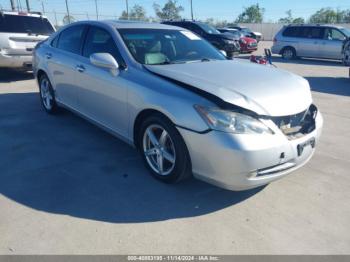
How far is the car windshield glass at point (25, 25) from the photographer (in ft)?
28.3

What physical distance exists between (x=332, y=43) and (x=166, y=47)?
43.5ft

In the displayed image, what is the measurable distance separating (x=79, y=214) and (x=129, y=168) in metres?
0.98

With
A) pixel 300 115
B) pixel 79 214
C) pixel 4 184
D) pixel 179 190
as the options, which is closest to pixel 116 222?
pixel 79 214

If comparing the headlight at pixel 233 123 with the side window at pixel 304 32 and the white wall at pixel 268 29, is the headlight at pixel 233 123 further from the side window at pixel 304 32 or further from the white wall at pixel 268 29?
the white wall at pixel 268 29

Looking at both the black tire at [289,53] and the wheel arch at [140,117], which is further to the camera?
the black tire at [289,53]

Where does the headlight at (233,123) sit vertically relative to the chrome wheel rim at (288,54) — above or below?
above

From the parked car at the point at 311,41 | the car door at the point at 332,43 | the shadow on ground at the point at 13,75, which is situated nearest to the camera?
the shadow on ground at the point at 13,75

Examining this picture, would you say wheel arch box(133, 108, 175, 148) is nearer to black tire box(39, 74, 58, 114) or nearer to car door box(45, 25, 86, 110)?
car door box(45, 25, 86, 110)

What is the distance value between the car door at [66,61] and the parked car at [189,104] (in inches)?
1.2

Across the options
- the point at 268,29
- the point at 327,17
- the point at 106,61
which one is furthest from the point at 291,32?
the point at 327,17

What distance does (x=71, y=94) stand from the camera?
473 centimetres

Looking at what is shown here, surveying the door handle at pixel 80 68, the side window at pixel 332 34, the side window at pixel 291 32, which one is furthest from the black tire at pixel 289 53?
the door handle at pixel 80 68

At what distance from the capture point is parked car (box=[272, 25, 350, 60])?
14742mm

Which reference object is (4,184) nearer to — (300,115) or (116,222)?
(116,222)
